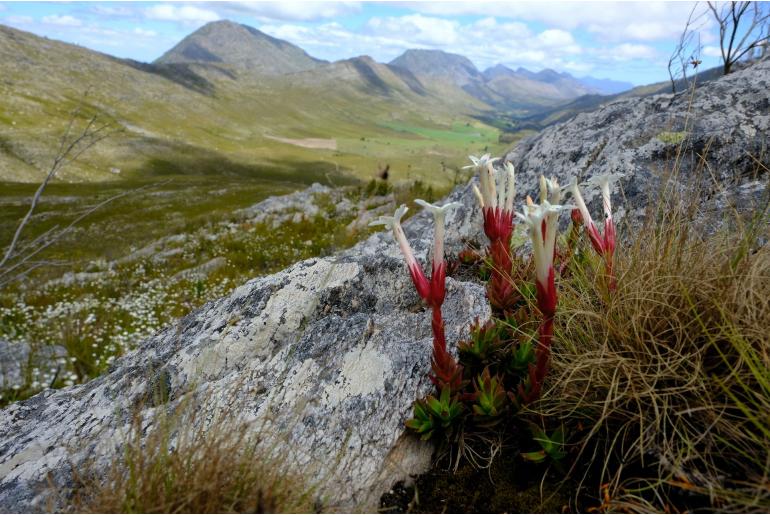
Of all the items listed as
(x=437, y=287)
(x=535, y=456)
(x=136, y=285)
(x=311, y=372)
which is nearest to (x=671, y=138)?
(x=437, y=287)

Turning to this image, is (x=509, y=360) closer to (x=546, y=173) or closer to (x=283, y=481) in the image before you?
(x=283, y=481)

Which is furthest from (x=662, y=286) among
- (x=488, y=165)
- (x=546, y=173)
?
(x=546, y=173)

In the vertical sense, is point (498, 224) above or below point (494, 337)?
above

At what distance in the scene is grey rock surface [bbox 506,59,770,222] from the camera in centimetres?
568

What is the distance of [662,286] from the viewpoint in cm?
294

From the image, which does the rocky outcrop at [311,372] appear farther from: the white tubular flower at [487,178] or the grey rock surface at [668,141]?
the white tubular flower at [487,178]

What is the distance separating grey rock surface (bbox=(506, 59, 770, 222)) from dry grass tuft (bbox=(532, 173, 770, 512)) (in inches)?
90.2

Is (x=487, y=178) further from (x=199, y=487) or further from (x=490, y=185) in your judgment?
(x=199, y=487)

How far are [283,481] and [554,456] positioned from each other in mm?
1523

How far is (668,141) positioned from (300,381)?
529 cm

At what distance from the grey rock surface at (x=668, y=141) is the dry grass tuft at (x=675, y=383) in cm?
229

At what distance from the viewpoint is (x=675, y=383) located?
2645mm

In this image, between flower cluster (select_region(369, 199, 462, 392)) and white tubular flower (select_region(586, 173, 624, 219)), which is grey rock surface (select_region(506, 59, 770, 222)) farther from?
flower cluster (select_region(369, 199, 462, 392))

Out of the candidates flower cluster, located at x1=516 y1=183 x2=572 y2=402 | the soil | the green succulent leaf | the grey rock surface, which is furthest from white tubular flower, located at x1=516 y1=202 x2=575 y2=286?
the grey rock surface
